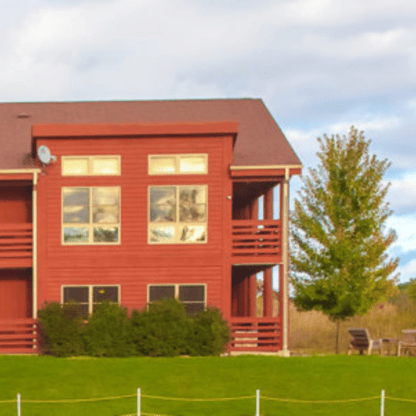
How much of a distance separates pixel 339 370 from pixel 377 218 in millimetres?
9416

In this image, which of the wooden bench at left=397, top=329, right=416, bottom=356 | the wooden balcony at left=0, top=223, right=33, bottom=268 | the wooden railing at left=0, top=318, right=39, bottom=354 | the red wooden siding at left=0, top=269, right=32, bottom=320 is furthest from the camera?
the red wooden siding at left=0, top=269, right=32, bottom=320

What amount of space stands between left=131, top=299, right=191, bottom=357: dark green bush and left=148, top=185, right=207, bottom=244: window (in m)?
2.35

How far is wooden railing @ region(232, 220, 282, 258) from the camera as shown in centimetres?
2552

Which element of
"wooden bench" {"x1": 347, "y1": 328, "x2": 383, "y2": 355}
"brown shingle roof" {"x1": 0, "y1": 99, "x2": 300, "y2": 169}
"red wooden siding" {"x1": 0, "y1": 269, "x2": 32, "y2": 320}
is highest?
"brown shingle roof" {"x1": 0, "y1": 99, "x2": 300, "y2": 169}

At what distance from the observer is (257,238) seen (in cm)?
2538

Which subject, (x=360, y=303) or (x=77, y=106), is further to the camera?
(x=77, y=106)

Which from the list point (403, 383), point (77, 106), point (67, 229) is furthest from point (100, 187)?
point (403, 383)

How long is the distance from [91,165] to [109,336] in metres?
5.46

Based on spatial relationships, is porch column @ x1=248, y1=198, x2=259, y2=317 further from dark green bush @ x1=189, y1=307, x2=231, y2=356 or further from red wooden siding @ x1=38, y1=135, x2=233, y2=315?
dark green bush @ x1=189, y1=307, x2=231, y2=356

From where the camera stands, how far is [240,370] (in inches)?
832

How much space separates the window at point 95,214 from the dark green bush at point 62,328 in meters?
2.31

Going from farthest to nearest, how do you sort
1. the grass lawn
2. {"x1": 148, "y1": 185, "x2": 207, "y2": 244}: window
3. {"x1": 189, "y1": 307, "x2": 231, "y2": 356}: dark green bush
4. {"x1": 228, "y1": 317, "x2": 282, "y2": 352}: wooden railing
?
{"x1": 148, "y1": 185, "x2": 207, "y2": 244}: window
{"x1": 228, "y1": 317, "x2": 282, "y2": 352}: wooden railing
{"x1": 189, "y1": 307, "x2": 231, "y2": 356}: dark green bush
the grass lawn

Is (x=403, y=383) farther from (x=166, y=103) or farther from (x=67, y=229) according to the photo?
(x=166, y=103)

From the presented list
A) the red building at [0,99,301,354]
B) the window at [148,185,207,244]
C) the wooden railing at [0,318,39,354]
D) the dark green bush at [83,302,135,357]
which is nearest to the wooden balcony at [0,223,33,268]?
the red building at [0,99,301,354]
